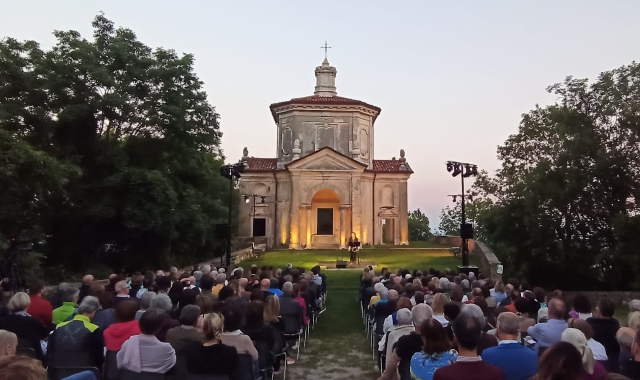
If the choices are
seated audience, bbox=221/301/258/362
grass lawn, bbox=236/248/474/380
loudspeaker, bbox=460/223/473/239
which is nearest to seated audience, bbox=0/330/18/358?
seated audience, bbox=221/301/258/362

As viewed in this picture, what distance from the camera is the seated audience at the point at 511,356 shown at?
449cm

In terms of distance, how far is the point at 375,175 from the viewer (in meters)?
41.0

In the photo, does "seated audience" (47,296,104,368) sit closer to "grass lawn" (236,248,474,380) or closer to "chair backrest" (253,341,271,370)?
"chair backrest" (253,341,271,370)

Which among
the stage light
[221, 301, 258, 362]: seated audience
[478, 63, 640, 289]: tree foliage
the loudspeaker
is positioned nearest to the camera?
[221, 301, 258, 362]: seated audience

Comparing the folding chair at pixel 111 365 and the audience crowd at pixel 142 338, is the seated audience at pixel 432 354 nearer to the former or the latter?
the audience crowd at pixel 142 338

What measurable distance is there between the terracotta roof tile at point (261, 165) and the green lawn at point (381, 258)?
27.3ft

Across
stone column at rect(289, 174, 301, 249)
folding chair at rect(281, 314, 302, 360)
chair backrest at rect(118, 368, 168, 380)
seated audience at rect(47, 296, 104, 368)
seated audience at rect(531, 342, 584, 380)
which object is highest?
stone column at rect(289, 174, 301, 249)

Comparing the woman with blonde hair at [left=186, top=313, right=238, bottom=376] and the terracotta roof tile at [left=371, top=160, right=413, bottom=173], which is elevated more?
the terracotta roof tile at [left=371, top=160, right=413, bottom=173]

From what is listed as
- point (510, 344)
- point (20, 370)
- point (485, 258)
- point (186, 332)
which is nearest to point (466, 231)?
point (485, 258)

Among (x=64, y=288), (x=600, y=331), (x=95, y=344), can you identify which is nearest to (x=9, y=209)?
(x=64, y=288)

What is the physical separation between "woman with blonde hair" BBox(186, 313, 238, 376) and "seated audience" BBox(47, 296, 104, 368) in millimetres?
1335

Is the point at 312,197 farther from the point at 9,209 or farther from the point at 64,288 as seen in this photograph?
the point at 64,288

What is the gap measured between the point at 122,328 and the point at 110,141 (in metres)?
20.9

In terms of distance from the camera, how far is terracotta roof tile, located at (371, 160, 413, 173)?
41.0m
